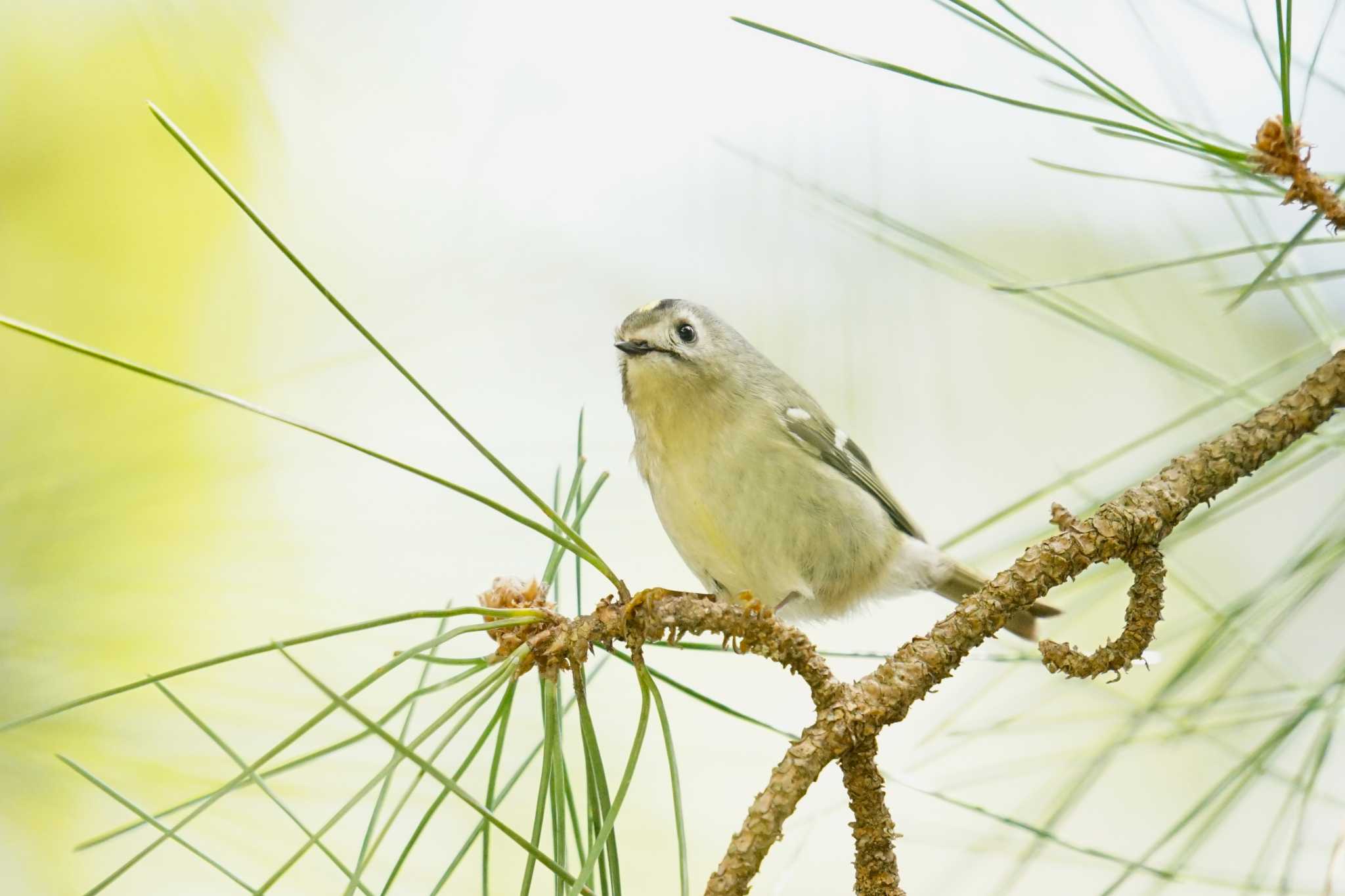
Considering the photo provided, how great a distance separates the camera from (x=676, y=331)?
1951 millimetres

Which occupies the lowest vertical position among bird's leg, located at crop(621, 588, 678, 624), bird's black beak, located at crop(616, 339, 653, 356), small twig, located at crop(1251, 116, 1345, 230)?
bird's leg, located at crop(621, 588, 678, 624)

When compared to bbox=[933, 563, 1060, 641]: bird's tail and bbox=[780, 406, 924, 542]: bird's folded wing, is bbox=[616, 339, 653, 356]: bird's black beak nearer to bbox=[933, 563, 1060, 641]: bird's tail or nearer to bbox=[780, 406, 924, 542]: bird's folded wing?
bbox=[780, 406, 924, 542]: bird's folded wing

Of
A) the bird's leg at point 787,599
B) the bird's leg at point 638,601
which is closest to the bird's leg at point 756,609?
the bird's leg at point 638,601

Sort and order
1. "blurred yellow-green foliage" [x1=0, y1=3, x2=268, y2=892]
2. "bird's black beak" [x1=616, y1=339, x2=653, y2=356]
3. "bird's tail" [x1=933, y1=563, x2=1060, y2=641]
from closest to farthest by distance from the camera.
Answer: "blurred yellow-green foliage" [x1=0, y1=3, x2=268, y2=892] → "bird's black beak" [x1=616, y1=339, x2=653, y2=356] → "bird's tail" [x1=933, y1=563, x2=1060, y2=641]

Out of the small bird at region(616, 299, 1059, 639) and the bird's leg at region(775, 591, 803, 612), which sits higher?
the small bird at region(616, 299, 1059, 639)

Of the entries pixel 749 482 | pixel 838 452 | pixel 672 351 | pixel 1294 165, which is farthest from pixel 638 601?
pixel 838 452

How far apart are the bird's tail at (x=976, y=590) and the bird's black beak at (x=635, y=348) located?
0.63m

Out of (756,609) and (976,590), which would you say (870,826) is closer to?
(756,609)

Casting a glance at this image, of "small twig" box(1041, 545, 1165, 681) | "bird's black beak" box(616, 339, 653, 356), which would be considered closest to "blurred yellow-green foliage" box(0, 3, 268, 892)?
"bird's black beak" box(616, 339, 653, 356)

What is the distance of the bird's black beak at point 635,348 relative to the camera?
1895 mm

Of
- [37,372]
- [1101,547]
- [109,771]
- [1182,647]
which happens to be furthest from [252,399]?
[1182,647]

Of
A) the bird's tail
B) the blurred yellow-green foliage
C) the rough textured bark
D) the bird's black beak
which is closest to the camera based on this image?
the rough textured bark

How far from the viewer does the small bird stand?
5.65 ft

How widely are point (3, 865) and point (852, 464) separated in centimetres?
140
